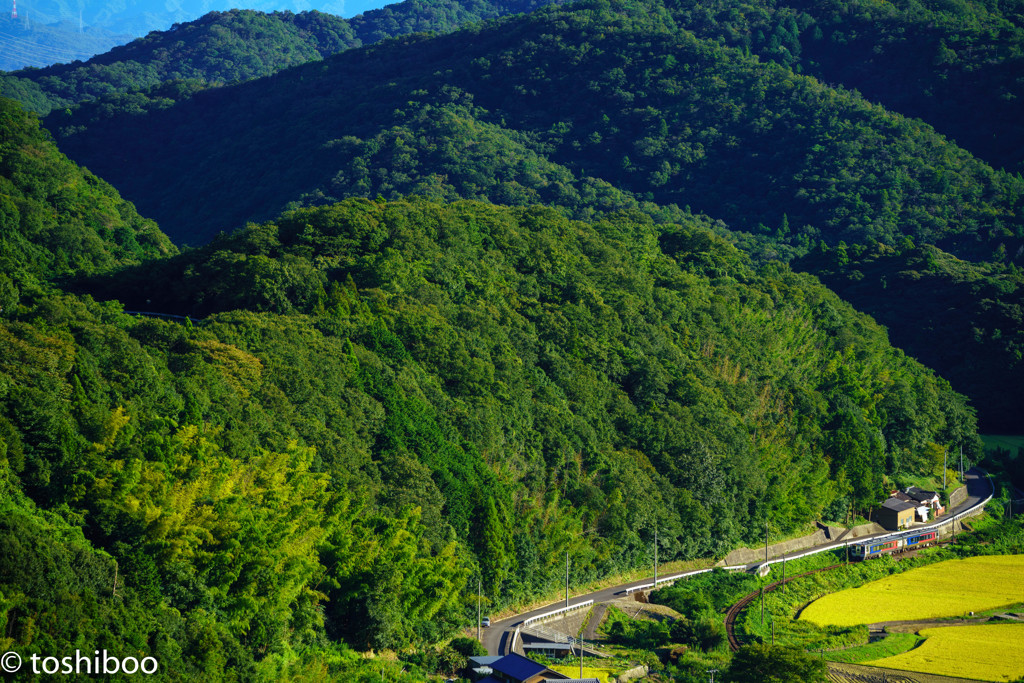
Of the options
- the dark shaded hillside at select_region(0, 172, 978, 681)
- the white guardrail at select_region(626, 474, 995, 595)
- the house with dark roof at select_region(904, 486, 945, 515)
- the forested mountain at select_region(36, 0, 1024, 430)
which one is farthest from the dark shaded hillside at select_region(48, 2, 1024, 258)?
the house with dark roof at select_region(904, 486, 945, 515)

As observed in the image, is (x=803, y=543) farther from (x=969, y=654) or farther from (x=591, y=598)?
(x=969, y=654)

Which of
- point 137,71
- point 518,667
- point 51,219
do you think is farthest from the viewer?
point 137,71

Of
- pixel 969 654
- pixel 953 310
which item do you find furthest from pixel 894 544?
pixel 953 310

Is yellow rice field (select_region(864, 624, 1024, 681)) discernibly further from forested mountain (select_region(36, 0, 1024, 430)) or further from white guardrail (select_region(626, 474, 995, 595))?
forested mountain (select_region(36, 0, 1024, 430))

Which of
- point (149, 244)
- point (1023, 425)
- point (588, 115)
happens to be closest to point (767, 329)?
point (1023, 425)

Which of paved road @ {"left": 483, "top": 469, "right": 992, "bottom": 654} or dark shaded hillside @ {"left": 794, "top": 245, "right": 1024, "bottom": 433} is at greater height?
dark shaded hillside @ {"left": 794, "top": 245, "right": 1024, "bottom": 433}

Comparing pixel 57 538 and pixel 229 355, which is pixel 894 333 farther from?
pixel 57 538
